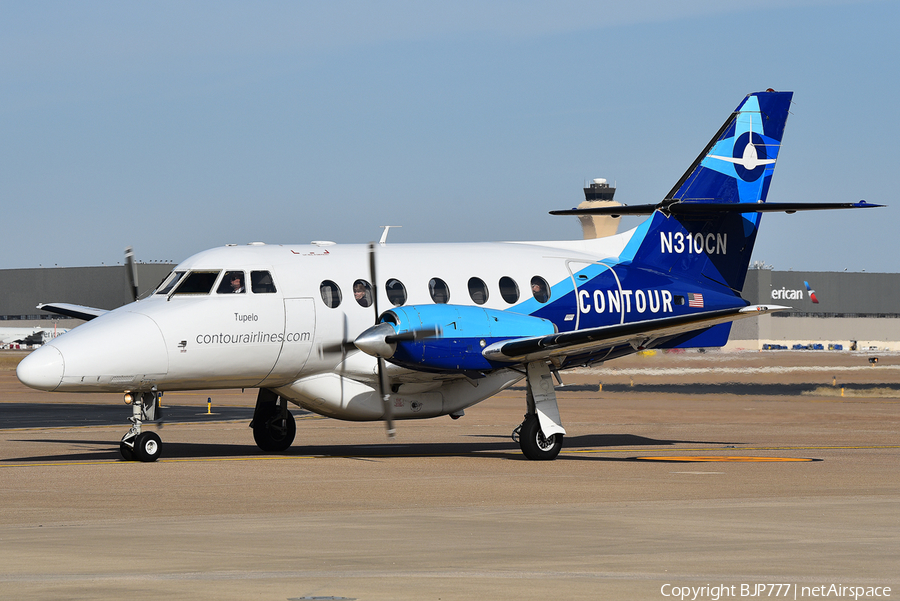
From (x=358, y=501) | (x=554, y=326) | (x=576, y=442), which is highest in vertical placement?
(x=554, y=326)

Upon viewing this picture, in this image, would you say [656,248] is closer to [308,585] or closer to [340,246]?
[340,246]

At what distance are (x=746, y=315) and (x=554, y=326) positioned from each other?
3467 millimetres

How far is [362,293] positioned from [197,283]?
2.78 m

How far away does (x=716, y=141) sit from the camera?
24109 millimetres

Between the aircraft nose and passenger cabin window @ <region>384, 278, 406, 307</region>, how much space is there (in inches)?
216

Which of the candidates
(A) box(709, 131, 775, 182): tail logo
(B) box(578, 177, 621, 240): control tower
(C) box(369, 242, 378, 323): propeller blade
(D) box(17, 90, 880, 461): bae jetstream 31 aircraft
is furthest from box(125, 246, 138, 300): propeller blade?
(B) box(578, 177, 621, 240): control tower

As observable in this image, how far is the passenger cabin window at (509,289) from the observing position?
21000mm

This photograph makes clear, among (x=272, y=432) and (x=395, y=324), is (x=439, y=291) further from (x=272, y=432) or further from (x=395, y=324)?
(x=272, y=432)

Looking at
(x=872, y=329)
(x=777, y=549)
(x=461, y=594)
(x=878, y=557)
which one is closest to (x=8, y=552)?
(x=461, y=594)

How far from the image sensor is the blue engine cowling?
1848 centimetres

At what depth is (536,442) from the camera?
20031 millimetres

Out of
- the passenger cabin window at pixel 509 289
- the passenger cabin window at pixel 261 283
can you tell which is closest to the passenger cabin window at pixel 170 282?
the passenger cabin window at pixel 261 283

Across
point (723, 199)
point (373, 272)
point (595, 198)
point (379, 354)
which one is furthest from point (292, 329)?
point (595, 198)

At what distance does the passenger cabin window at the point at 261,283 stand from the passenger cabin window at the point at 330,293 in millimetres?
861
